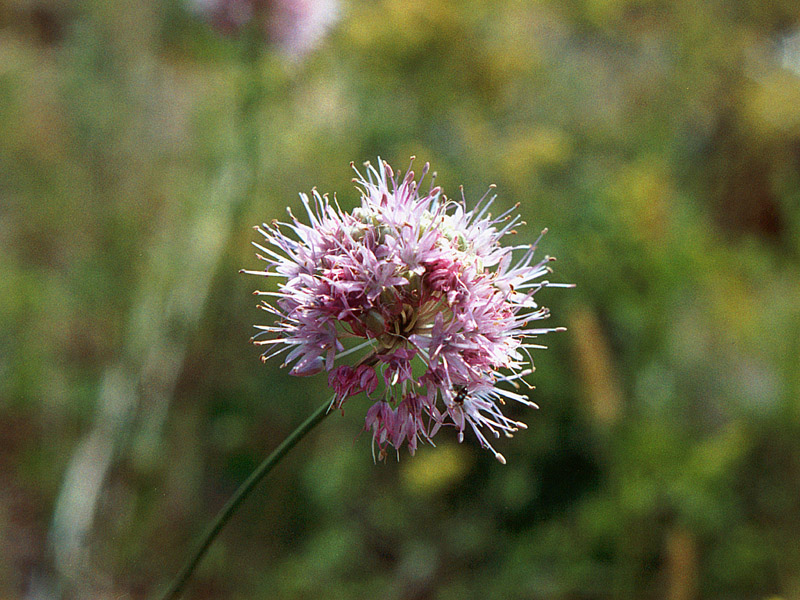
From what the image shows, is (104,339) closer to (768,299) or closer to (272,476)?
(272,476)

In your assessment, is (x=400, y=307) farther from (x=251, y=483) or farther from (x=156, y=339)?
(x=156, y=339)

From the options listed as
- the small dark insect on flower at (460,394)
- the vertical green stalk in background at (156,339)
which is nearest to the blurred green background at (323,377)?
the vertical green stalk in background at (156,339)

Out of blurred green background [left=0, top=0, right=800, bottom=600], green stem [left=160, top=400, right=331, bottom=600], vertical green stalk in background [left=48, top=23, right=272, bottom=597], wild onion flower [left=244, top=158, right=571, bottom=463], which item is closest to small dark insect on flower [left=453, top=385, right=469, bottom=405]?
wild onion flower [left=244, top=158, right=571, bottom=463]

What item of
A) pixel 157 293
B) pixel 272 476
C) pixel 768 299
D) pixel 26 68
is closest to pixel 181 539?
pixel 272 476

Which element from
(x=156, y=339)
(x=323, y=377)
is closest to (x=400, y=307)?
(x=156, y=339)

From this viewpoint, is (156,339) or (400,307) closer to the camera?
(400,307)

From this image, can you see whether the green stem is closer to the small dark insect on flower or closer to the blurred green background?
the small dark insect on flower

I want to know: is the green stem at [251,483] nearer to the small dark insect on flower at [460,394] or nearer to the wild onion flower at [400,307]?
the wild onion flower at [400,307]

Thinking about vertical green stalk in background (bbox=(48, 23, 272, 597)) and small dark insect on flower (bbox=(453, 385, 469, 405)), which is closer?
small dark insect on flower (bbox=(453, 385, 469, 405))
